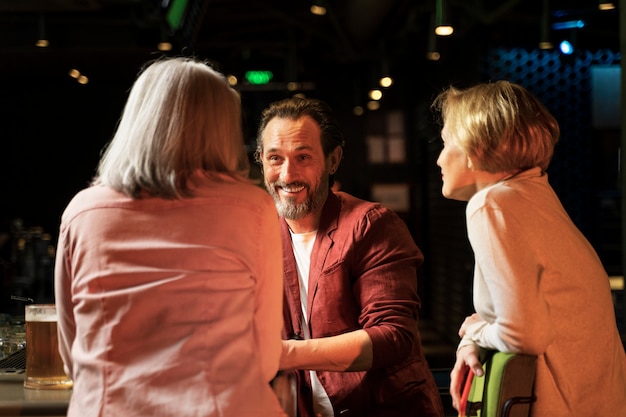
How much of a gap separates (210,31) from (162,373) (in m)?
8.05

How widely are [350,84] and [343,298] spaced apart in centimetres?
1015

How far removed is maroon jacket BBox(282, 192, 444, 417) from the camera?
7.39 ft

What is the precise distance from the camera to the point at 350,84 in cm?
1225

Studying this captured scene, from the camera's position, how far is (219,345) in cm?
159

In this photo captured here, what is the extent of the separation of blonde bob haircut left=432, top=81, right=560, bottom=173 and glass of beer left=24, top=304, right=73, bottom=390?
1113mm

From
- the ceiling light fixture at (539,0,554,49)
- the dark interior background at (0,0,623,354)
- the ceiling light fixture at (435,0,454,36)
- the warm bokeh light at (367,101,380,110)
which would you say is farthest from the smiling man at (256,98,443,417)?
the warm bokeh light at (367,101,380,110)

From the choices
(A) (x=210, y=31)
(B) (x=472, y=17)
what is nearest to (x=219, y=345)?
(B) (x=472, y=17)

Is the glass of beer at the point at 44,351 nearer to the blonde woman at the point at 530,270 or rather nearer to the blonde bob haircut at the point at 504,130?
the blonde woman at the point at 530,270

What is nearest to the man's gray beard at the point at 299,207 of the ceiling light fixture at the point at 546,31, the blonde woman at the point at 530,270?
the blonde woman at the point at 530,270

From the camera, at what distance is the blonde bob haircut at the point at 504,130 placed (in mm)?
1879

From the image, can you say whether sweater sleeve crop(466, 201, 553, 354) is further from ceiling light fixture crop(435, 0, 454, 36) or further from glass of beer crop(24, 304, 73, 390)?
ceiling light fixture crop(435, 0, 454, 36)

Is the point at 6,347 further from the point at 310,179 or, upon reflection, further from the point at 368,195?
the point at 368,195

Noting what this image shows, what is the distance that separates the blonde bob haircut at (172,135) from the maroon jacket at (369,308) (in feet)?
2.22

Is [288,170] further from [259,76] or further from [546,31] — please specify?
[259,76]
